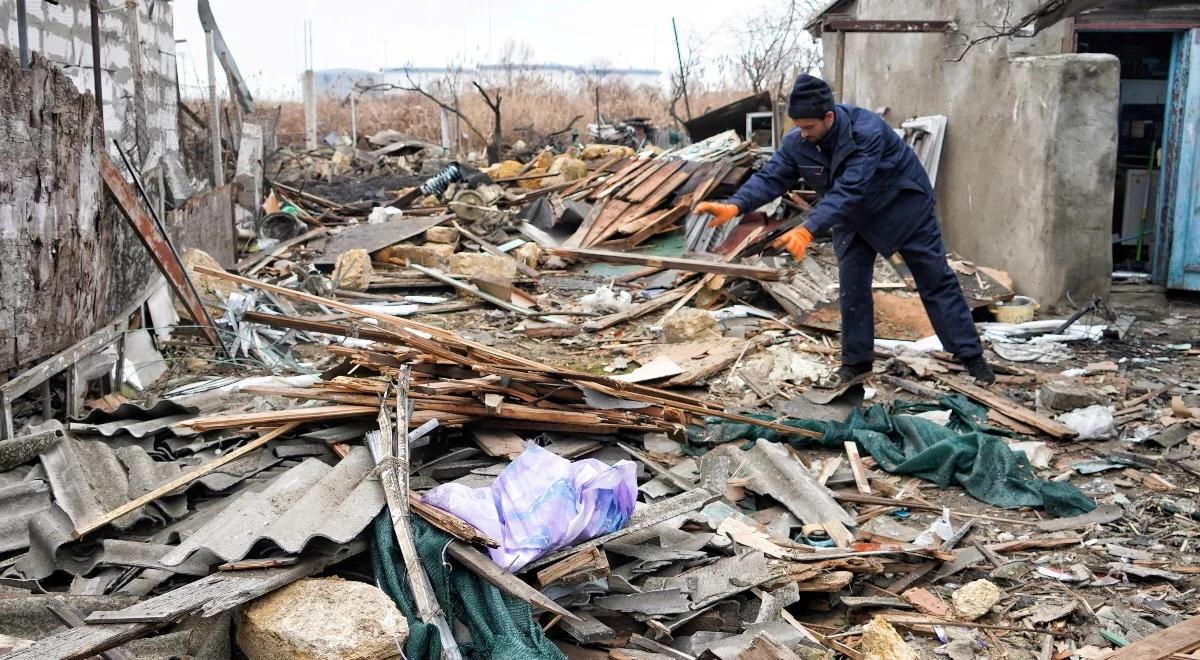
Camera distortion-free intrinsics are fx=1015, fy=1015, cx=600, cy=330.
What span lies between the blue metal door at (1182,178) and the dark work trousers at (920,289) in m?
3.81

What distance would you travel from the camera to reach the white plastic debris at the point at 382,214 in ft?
44.3

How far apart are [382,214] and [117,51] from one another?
563 centimetres

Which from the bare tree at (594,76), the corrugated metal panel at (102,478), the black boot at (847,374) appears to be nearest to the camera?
the corrugated metal panel at (102,478)

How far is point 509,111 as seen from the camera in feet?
86.8

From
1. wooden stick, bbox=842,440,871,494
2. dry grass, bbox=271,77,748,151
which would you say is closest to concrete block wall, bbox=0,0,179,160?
wooden stick, bbox=842,440,871,494

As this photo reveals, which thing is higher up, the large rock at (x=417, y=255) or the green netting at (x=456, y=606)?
the large rock at (x=417, y=255)

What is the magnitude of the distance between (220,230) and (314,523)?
7450mm

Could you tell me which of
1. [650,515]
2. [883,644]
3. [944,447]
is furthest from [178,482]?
[944,447]

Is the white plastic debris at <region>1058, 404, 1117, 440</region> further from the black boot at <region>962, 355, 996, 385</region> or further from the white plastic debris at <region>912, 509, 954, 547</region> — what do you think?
the white plastic debris at <region>912, 509, 954, 547</region>

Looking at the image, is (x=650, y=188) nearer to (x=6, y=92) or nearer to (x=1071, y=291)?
(x=1071, y=291)

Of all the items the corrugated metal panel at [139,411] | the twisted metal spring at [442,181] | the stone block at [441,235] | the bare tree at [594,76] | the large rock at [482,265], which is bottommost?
the corrugated metal panel at [139,411]

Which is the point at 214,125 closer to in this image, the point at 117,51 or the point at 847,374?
the point at 117,51

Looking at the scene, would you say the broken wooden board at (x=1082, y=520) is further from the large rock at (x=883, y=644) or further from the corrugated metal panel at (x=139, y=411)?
the corrugated metal panel at (x=139, y=411)

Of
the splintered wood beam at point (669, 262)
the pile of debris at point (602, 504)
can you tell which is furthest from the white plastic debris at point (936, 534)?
the splintered wood beam at point (669, 262)
